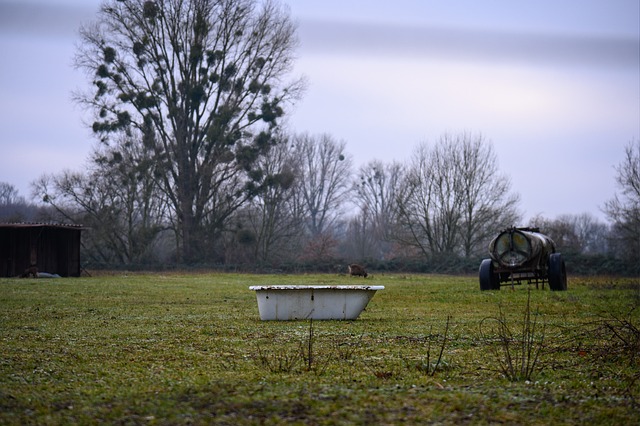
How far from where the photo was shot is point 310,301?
1349cm

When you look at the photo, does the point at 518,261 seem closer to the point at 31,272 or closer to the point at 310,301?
the point at 310,301

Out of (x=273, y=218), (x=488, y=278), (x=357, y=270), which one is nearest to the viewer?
(x=488, y=278)

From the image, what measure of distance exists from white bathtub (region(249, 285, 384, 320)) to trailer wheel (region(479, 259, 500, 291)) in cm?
1249

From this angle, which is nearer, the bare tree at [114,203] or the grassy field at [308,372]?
the grassy field at [308,372]

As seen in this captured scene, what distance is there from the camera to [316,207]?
81000 millimetres

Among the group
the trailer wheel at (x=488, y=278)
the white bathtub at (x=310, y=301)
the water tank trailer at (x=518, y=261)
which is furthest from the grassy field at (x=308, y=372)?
the trailer wheel at (x=488, y=278)

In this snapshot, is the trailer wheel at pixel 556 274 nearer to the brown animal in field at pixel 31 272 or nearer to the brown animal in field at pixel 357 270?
the brown animal in field at pixel 357 270

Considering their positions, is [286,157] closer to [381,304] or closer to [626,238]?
[626,238]

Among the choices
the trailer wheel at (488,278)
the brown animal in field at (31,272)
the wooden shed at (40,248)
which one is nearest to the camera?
the trailer wheel at (488,278)

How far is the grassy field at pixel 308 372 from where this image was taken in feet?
18.0

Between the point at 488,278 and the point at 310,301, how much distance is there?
1303 cm

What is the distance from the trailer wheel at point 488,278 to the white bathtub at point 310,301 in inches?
492

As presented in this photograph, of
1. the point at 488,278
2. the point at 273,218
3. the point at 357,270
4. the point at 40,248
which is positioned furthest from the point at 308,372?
the point at 273,218

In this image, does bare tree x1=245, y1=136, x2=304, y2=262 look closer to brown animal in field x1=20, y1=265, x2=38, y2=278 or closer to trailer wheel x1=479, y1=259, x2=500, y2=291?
brown animal in field x1=20, y1=265, x2=38, y2=278
